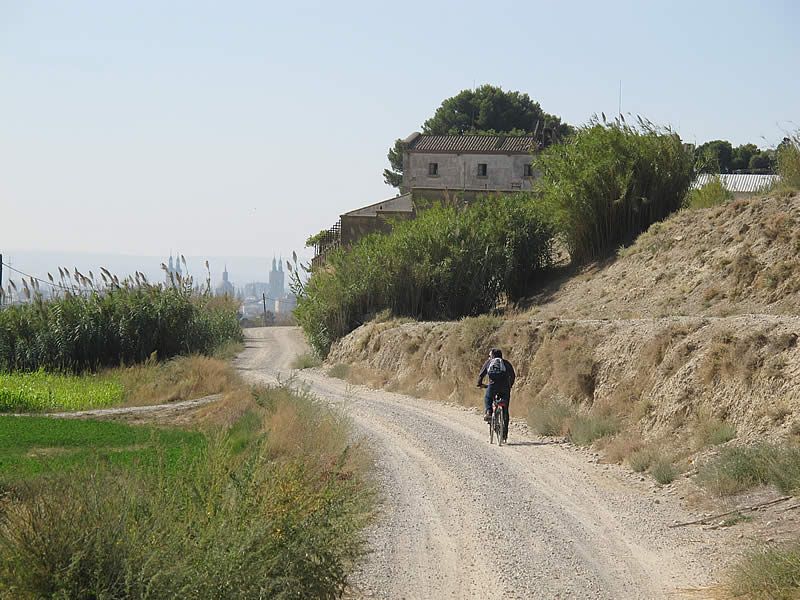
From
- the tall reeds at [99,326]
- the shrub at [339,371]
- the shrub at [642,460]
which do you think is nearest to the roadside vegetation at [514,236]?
the shrub at [339,371]

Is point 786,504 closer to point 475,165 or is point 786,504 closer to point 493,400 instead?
point 493,400

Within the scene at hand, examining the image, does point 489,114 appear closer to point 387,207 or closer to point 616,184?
point 387,207

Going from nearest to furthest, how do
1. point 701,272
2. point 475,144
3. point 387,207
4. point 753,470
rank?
point 753,470 < point 701,272 < point 387,207 < point 475,144

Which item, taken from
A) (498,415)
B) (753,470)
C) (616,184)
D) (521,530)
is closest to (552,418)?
(498,415)

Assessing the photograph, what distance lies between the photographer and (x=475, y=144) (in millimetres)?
78250

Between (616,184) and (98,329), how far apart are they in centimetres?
2280

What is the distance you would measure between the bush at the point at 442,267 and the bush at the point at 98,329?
22.7 feet

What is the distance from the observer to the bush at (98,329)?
4147 cm

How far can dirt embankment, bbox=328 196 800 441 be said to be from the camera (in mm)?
18656

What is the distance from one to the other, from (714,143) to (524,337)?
74835 mm

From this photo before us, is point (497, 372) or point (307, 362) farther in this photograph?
point (307, 362)

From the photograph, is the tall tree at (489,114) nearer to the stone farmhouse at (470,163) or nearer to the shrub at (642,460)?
the stone farmhouse at (470,163)

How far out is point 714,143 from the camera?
9900cm

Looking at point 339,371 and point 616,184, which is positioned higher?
point 616,184
